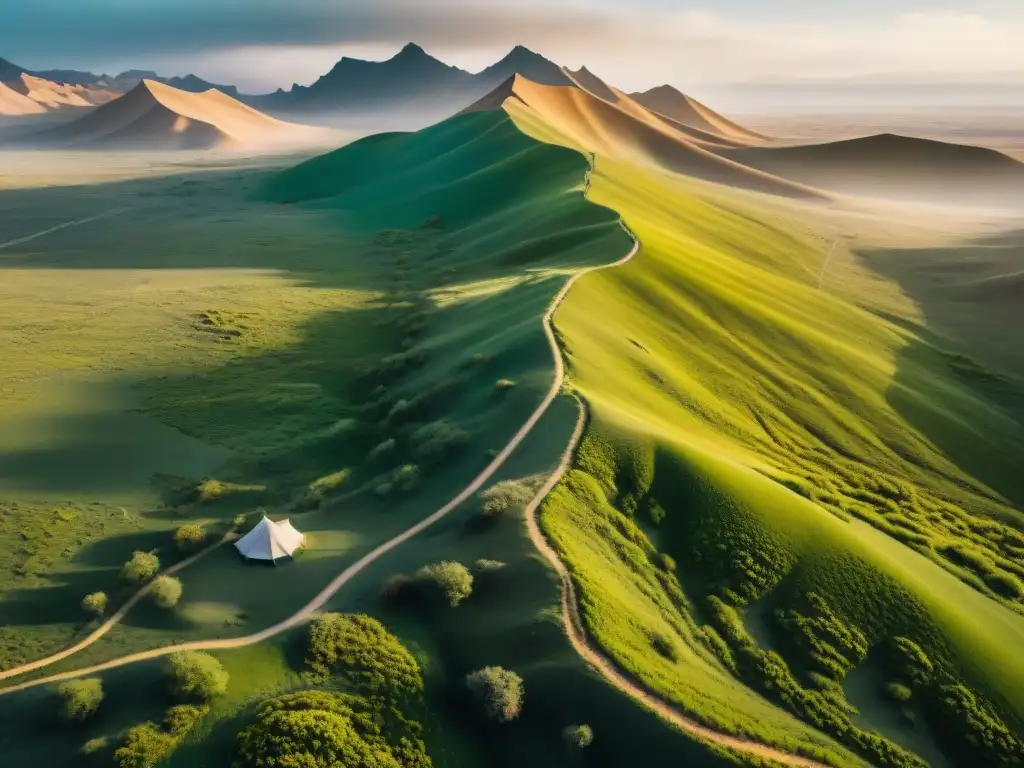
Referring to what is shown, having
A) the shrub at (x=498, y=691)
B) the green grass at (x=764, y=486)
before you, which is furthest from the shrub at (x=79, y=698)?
the green grass at (x=764, y=486)

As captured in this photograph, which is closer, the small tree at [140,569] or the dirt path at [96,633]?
the dirt path at [96,633]

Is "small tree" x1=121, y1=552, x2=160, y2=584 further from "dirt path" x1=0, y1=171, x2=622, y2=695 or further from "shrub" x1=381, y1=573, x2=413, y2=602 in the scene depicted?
"shrub" x1=381, y1=573, x2=413, y2=602

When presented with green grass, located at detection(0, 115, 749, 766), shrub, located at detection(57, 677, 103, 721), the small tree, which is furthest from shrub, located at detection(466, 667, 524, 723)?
the small tree

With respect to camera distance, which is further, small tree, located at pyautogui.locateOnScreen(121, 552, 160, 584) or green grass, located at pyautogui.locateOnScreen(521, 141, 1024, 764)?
small tree, located at pyautogui.locateOnScreen(121, 552, 160, 584)

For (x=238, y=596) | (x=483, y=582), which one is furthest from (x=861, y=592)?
(x=238, y=596)

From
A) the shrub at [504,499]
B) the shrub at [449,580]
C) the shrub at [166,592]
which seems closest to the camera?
the shrub at [449,580]

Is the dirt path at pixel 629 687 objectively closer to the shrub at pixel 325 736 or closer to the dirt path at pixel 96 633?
the shrub at pixel 325 736

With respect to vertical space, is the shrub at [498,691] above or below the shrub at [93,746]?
above
